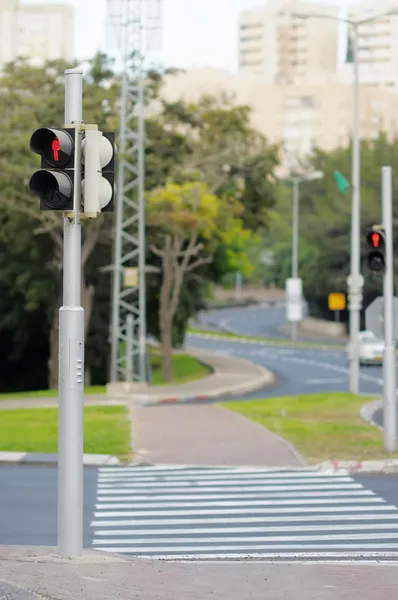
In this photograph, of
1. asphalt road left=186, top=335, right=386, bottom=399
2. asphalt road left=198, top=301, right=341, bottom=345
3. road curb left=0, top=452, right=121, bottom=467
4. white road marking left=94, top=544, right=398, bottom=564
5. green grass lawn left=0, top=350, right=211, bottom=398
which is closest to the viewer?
white road marking left=94, top=544, right=398, bottom=564

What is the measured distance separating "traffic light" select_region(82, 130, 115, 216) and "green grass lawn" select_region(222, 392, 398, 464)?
35.8 feet

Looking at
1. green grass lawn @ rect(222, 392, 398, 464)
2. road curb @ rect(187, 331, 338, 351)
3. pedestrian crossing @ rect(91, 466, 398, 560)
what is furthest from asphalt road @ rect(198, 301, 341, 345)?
pedestrian crossing @ rect(91, 466, 398, 560)

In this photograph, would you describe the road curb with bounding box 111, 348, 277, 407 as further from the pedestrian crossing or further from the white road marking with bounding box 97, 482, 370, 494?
the white road marking with bounding box 97, 482, 370, 494

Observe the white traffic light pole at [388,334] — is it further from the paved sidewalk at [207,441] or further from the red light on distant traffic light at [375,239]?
the paved sidewalk at [207,441]

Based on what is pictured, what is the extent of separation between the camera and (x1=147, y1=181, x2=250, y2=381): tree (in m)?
50.8

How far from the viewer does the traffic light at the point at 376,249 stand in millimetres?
21438

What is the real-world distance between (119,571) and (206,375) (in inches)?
1804

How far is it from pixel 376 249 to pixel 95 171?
10754mm

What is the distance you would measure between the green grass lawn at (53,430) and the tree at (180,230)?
55.9 ft

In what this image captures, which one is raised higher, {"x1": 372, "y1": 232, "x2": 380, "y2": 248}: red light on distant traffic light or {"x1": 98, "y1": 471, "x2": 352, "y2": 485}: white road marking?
{"x1": 372, "y1": 232, "x2": 380, "y2": 248}: red light on distant traffic light

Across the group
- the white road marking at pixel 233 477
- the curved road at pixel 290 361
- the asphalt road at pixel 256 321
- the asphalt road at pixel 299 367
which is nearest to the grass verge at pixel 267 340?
the curved road at pixel 290 361

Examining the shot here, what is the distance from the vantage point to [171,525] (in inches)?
608

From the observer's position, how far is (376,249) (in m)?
21.5

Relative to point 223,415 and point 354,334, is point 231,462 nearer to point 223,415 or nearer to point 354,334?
point 223,415
